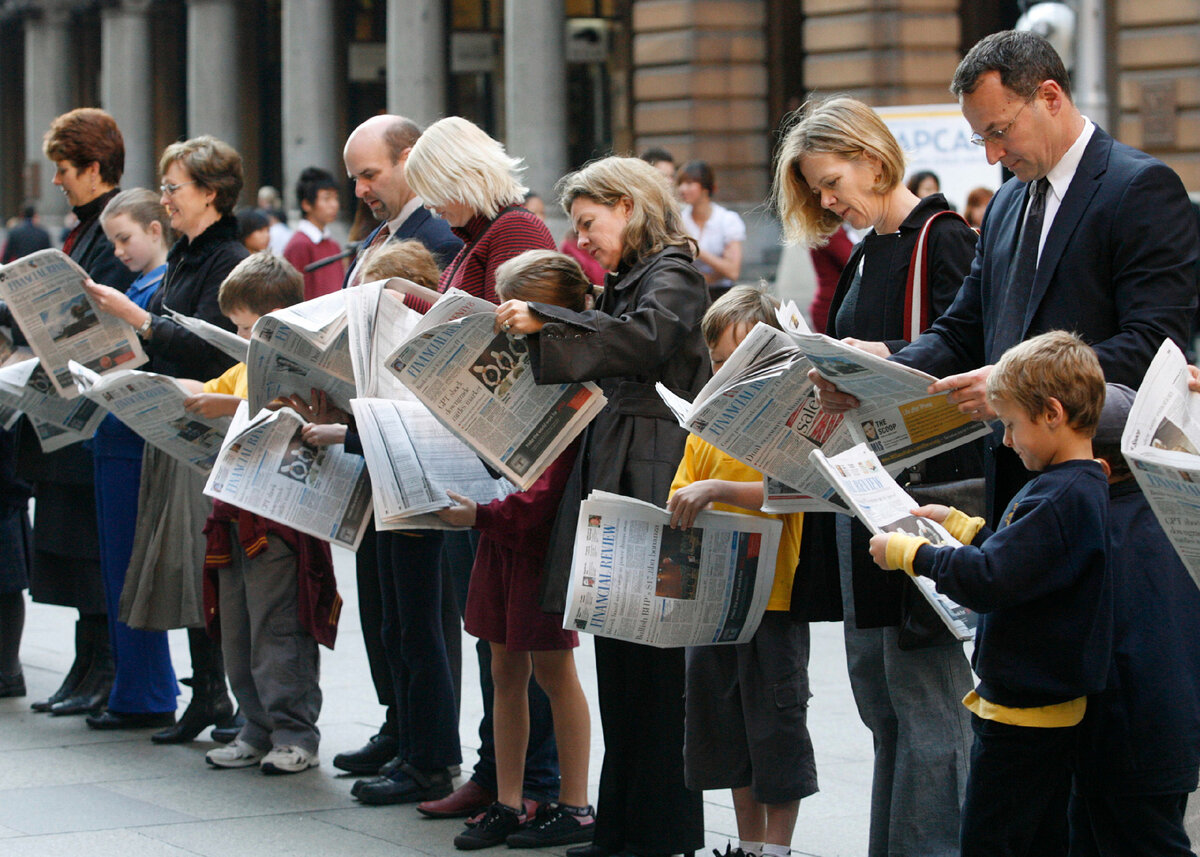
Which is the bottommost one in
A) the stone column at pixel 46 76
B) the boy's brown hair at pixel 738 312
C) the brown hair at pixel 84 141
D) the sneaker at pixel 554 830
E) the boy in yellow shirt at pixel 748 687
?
the sneaker at pixel 554 830

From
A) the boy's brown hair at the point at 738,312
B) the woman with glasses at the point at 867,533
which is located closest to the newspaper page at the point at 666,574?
the woman with glasses at the point at 867,533

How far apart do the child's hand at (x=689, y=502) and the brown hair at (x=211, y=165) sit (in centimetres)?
278

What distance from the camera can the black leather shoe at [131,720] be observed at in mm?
6449

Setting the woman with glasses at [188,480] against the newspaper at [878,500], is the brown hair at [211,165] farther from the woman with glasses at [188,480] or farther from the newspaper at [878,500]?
the newspaper at [878,500]

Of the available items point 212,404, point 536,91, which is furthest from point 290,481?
point 536,91

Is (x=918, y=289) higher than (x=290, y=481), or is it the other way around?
(x=918, y=289)

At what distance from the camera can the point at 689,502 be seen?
414cm

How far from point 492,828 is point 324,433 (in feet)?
4.27

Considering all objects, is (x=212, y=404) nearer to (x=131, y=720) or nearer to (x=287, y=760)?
(x=287, y=760)

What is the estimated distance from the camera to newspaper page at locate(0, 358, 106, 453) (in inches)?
251

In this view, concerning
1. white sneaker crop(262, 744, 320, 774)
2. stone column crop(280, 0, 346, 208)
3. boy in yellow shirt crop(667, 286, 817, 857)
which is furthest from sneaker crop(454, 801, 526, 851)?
stone column crop(280, 0, 346, 208)

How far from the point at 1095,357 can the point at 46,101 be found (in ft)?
120

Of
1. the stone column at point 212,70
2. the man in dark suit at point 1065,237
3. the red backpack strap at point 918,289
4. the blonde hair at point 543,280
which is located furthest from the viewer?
the stone column at point 212,70

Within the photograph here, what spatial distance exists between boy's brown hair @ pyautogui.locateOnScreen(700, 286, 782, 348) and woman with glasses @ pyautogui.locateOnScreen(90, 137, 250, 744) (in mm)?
2368
